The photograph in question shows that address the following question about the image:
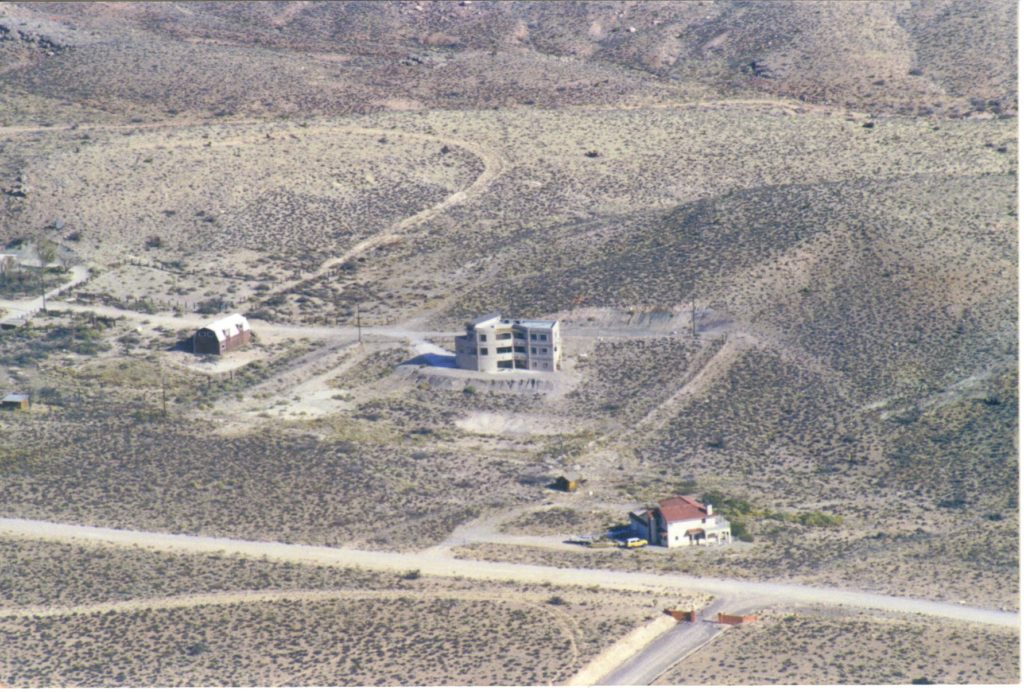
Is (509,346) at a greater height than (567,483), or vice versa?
(509,346)

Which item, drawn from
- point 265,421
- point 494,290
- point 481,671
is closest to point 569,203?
point 494,290

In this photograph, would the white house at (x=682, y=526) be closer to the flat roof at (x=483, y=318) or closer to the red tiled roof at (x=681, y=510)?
the red tiled roof at (x=681, y=510)

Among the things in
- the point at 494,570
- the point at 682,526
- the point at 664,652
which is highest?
the point at 682,526

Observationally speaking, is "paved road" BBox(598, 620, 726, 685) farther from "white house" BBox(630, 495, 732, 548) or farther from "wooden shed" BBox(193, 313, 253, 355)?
"wooden shed" BBox(193, 313, 253, 355)

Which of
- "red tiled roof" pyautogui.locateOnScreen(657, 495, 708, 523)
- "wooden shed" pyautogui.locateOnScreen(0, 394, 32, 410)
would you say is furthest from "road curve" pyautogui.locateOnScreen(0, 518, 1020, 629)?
"wooden shed" pyautogui.locateOnScreen(0, 394, 32, 410)

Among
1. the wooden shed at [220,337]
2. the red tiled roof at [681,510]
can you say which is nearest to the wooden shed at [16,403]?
the wooden shed at [220,337]

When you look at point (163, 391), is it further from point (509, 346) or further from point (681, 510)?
point (681, 510)

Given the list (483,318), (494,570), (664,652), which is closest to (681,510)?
(494,570)
